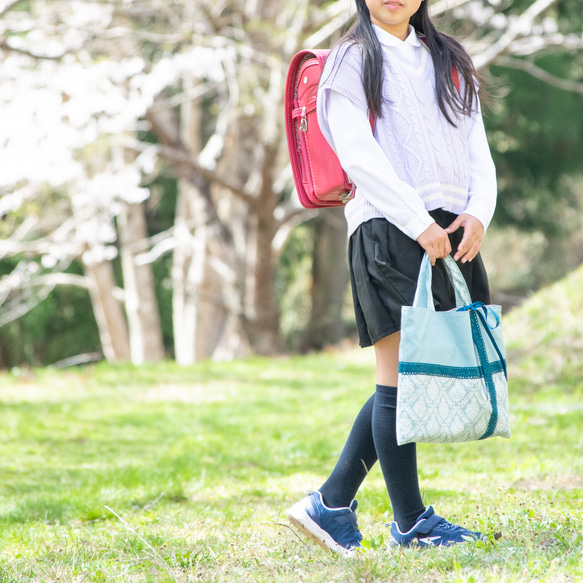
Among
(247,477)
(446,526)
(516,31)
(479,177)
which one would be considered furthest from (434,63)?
(516,31)

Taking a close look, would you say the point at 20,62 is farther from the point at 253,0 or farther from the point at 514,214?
the point at 514,214

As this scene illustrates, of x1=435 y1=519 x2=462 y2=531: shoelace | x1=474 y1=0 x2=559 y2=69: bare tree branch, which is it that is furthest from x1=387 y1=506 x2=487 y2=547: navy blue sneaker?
x1=474 y1=0 x2=559 y2=69: bare tree branch

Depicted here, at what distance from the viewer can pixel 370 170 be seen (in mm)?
2131

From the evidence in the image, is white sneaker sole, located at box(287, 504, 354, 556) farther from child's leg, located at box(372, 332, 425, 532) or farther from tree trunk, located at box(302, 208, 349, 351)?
tree trunk, located at box(302, 208, 349, 351)

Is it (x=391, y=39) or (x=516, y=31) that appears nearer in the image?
(x=391, y=39)

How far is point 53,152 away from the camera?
29.3 feet

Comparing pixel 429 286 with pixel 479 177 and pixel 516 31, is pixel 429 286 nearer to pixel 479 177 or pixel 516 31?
pixel 479 177

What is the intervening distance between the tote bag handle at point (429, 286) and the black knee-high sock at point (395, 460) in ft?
0.98

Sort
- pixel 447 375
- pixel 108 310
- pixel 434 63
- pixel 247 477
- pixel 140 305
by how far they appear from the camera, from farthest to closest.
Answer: pixel 108 310
pixel 140 305
pixel 247 477
pixel 434 63
pixel 447 375

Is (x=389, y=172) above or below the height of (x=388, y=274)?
above

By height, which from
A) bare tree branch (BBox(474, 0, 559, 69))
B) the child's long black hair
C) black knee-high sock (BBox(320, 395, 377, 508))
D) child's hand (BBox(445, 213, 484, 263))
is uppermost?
bare tree branch (BBox(474, 0, 559, 69))

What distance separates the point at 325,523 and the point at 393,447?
0.35 meters

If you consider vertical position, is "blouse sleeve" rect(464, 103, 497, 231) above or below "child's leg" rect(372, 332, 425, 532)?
above

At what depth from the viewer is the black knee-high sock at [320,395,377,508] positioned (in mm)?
2371
